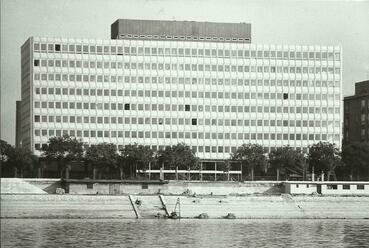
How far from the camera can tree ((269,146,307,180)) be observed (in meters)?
184

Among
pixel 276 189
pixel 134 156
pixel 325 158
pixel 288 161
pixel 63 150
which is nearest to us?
pixel 276 189

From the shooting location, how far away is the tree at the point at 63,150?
583 ft

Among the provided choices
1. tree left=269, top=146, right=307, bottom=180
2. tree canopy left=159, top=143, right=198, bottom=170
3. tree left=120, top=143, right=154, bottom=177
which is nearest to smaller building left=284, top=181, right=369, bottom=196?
tree left=269, top=146, right=307, bottom=180

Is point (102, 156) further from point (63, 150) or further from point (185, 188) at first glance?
point (185, 188)

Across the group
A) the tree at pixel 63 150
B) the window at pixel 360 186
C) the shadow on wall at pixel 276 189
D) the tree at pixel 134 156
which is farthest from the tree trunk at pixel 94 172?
the window at pixel 360 186

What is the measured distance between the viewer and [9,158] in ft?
565

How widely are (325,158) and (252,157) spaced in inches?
584

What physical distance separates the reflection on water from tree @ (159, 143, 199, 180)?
179 feet

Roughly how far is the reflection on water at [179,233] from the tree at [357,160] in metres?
66.2

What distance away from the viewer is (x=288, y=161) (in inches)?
7244

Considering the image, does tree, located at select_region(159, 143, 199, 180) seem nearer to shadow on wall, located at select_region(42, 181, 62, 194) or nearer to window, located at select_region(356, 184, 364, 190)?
shadow on wall, located at select_region(42, 181, 62, 194)

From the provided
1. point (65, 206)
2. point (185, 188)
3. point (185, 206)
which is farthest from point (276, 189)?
point (65, 206)

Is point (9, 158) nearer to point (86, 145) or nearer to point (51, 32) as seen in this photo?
point (86, 145)

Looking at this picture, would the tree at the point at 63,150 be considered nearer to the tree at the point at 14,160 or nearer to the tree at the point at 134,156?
the tree at the point at 14,160
